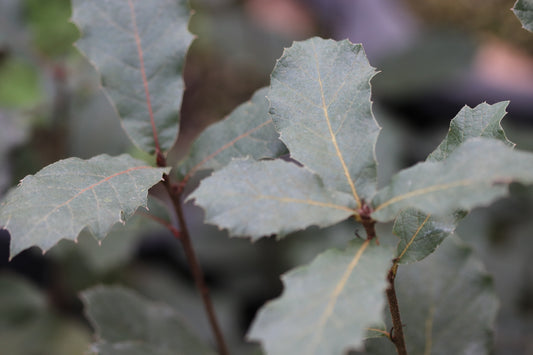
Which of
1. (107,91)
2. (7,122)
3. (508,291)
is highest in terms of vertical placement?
(107,91)

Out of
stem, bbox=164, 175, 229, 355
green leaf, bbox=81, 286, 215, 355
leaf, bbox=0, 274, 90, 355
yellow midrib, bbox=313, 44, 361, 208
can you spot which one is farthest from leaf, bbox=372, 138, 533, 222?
leaf, bbox=0, 274, 90, 355

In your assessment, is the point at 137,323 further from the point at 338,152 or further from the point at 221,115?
the point at 221,115

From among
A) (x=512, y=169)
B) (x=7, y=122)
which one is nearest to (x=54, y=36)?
(x=7, y=122)

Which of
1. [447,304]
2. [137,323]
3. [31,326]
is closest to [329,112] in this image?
[447,304]

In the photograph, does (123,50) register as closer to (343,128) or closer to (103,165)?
(103,165)

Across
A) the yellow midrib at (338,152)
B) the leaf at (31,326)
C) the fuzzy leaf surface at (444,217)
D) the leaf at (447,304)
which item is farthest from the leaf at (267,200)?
the leaf at (31,326)

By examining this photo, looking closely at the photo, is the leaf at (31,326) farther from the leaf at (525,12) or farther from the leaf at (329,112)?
the leaf at (525,12)
